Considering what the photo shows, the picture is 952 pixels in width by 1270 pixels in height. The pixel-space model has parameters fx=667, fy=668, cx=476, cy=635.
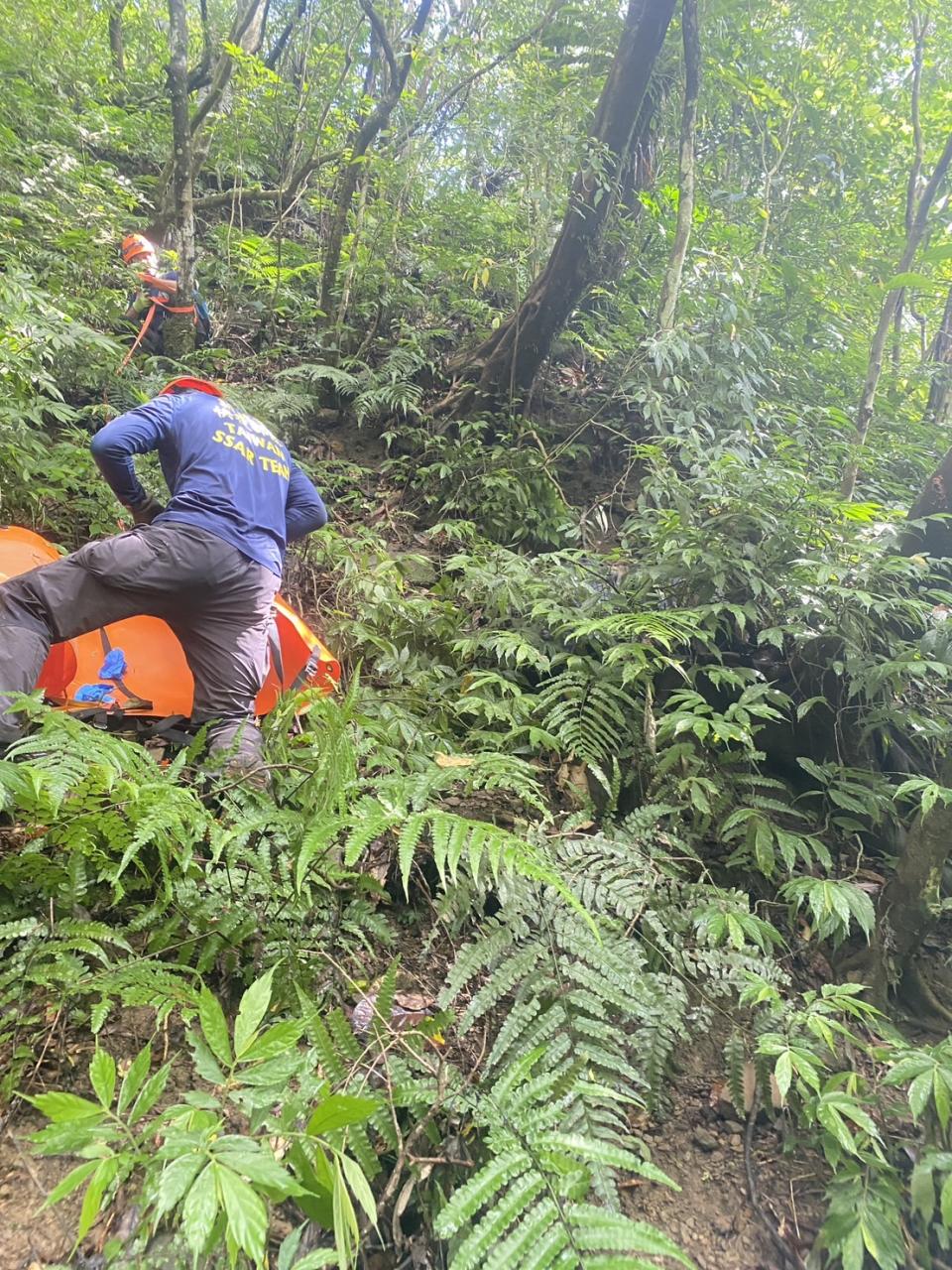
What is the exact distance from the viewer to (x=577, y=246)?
6426 millimetres

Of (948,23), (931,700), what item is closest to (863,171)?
(948,23)

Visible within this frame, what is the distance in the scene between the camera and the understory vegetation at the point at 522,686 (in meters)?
1.61

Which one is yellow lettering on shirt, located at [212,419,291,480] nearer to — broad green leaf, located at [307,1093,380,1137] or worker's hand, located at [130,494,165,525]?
worker's hand, located at [130,494,165,525]

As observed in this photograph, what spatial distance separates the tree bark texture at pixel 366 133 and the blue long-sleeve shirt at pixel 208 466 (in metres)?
4.84

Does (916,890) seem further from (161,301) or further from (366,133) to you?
(366,133)

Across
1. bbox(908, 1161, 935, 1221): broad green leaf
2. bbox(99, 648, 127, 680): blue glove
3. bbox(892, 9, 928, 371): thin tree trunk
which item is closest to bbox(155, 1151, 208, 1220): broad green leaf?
bbox(908, 1161, 935, 1221): broad green leaf

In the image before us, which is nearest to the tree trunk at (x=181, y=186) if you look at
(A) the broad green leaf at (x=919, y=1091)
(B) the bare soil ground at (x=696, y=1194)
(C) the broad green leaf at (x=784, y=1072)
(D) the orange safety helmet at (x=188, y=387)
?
(D) the orange safety helmet at (x=188, y=387)

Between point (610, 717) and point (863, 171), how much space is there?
771cm

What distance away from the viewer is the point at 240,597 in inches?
129

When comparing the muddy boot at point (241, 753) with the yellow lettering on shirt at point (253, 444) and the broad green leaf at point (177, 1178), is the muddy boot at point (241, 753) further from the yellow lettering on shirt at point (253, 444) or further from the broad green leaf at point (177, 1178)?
the yellow lettering on shirt at point (253, 444)

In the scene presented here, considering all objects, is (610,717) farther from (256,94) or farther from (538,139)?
(256,94)

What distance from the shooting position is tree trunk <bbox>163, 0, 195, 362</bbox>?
19.0ft

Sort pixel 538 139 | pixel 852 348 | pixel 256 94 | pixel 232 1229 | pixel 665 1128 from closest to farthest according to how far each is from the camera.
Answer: pixel 232 1229
pixel 665 1128
pixel 538 139
pixel 852 348
pixel 256 94

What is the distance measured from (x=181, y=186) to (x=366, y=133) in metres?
2.00
